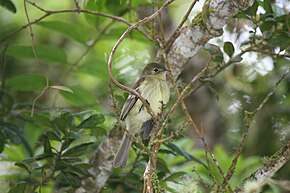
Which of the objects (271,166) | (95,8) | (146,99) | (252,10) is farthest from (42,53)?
(271,166)

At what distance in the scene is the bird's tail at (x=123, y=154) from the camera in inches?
120

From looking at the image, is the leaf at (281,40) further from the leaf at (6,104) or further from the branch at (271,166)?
the leaf at (6,104)

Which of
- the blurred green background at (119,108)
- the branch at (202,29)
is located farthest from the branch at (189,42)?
the blurred green background at (119,108)

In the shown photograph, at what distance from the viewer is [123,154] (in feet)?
10.2

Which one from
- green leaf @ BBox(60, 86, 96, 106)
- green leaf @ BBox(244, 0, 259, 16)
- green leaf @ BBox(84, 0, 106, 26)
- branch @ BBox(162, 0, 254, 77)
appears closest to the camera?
branch @ BBox(162, 0, 254, 77)

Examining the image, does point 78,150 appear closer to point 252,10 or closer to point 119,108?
point 119,108

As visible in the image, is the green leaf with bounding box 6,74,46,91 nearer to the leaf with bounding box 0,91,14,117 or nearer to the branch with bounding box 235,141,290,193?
the leaf with bounding box 0,91,14,117

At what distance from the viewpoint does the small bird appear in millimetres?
3336

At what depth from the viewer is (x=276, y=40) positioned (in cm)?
315

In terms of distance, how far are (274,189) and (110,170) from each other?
0.95 metres

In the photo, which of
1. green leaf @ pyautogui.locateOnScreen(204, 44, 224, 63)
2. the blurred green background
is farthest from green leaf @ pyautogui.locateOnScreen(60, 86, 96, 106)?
green leaf @ pyautogui.locateOnScreen(204, 44, 224, 63)

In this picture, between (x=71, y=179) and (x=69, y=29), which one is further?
(x=69, y=29)

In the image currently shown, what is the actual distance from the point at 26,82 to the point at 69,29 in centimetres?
48

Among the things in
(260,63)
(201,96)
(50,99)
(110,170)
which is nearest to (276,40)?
(260,63)
